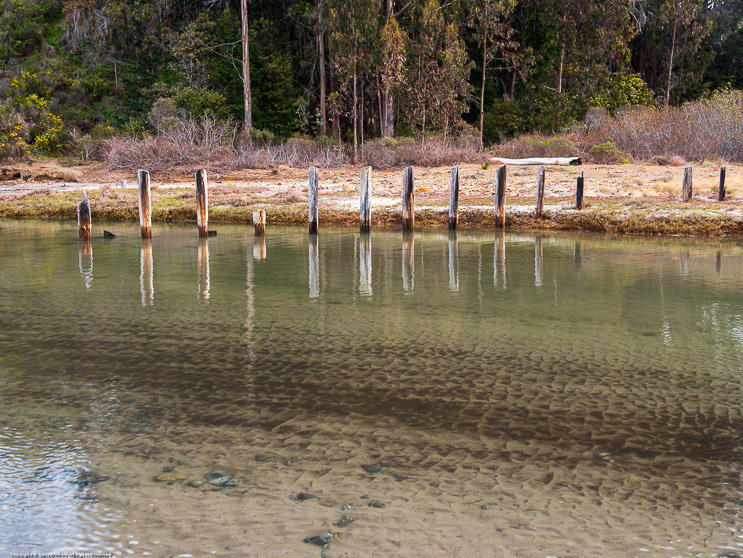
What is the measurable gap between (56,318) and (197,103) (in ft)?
89.7

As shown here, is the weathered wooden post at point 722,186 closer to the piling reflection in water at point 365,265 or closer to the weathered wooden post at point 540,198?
the weathered wooden post at point 540,198

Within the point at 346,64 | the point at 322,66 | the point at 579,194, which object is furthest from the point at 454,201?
the point at 322,66

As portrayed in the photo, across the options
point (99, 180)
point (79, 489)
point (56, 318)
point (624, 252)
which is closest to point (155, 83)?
point (99, 180)

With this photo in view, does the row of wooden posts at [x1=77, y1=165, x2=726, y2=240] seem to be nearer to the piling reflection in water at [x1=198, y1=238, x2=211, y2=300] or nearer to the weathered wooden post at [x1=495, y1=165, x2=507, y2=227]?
the weathered wooden post at [x1=495, y1=165, x2=507, y2=227]

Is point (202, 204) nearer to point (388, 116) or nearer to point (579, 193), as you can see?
point (579, 193)

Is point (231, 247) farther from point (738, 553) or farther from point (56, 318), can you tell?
point (738, 553)

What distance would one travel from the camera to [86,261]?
14.1 metres

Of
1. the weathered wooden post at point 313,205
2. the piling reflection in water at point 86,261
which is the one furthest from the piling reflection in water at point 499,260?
the piling reflection in water at point 86,261

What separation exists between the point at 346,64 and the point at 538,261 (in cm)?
→ 2201

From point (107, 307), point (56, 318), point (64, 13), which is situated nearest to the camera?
point (56, 318)

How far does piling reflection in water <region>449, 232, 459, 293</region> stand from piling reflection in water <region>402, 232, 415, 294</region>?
575 millimetres

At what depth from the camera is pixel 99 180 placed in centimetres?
2741

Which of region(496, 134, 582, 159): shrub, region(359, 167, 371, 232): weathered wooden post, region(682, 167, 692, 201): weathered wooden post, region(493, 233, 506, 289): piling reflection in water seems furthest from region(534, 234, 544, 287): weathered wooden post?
region(496, 134, 582, 159): shrub

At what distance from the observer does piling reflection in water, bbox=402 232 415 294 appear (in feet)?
38.1
